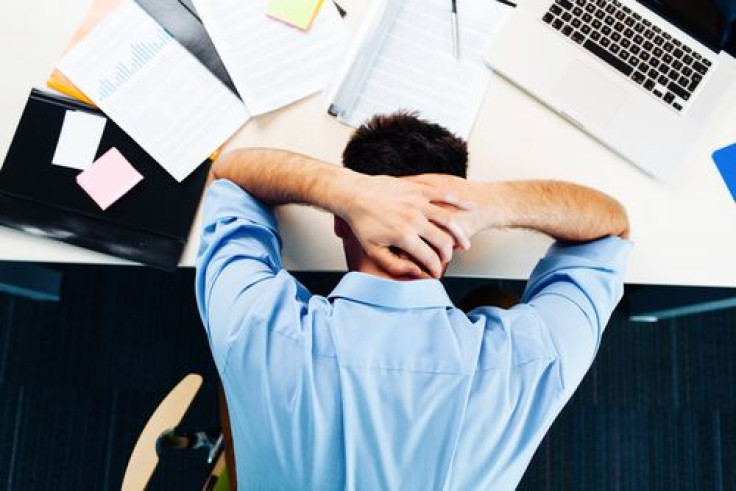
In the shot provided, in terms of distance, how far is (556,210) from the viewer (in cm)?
100

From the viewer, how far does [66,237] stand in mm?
1009

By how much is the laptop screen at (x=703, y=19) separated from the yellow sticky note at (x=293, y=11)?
55cm

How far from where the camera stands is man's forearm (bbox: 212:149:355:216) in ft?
3.11

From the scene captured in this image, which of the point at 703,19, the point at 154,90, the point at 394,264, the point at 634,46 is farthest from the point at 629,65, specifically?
the point at 154,90

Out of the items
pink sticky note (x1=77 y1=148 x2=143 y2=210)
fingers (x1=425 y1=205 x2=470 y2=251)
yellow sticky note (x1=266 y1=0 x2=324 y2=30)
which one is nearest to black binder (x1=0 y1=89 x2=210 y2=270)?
pink sticky note (x1=77 y1=148 x2=143 y2=210)

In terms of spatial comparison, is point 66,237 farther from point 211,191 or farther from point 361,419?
point 361,419

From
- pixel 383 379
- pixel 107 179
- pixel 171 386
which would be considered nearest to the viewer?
pixel 383 379

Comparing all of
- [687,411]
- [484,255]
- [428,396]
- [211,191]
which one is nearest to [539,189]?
[484,255]

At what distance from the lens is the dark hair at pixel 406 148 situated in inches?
36.5

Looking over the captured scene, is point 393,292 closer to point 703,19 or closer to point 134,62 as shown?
point 134,62

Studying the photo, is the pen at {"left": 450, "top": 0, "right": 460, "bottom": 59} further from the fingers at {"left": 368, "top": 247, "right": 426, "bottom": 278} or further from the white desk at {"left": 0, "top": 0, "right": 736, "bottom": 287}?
the fingers at {"left": 368, "top": 247, "right": 426, "bottom": 278}

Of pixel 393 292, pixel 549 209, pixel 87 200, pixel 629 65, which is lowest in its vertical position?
pixel 87 200

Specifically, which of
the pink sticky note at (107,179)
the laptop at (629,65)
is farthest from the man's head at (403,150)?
the pink sticky note at (107,179)

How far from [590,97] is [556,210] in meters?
0.21
